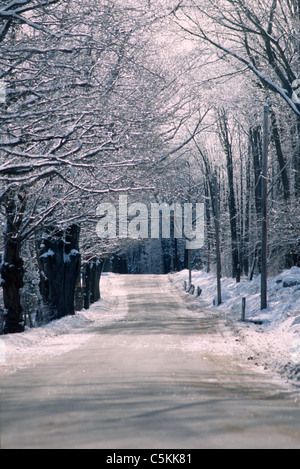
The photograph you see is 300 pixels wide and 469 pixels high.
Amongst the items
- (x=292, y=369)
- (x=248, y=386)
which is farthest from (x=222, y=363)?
(x=248, y=386)

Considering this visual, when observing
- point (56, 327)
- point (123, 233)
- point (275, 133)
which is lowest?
point (56, 327)

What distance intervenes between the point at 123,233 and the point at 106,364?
90.1 ft

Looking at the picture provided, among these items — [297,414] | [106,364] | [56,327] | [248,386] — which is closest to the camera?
[297,414]

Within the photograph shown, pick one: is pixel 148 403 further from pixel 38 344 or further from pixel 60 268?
pixel 60 268

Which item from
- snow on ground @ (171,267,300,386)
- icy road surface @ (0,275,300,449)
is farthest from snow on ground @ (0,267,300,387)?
Result: icy road surface @ (0,275,300,449)

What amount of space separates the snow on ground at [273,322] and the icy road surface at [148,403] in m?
0.52

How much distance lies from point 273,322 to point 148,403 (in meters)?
14.3

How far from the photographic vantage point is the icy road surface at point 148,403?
5316 mm

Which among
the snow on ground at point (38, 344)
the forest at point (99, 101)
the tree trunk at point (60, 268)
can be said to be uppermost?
the forest at point (99, 101)

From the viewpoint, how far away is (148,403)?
6.92 m

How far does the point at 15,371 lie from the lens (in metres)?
10.8

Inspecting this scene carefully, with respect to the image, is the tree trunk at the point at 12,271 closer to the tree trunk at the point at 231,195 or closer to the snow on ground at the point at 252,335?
Result: the snow on ground at the point at 252,335

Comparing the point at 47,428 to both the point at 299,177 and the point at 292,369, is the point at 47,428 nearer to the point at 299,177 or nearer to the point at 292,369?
the point at 292,369

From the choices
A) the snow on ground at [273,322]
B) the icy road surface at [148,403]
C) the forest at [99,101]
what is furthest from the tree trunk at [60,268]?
the icy road surface at [148,403]
